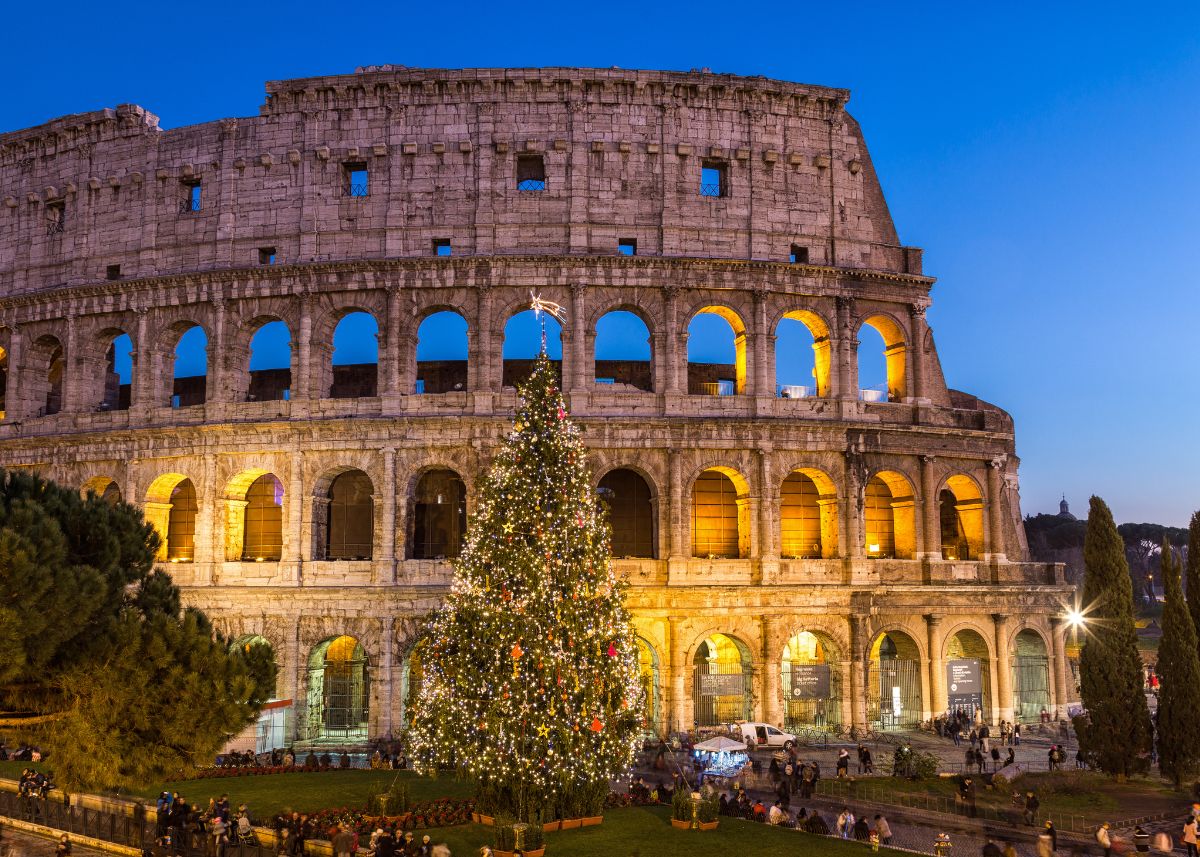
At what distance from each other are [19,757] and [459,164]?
2091cm

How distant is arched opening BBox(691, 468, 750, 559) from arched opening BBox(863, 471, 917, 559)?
432 cm

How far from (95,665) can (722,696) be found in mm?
19236

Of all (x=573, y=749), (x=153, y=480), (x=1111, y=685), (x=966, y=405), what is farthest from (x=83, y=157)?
(x=1111, y=685)

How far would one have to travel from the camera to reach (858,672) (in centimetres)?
A: 3011

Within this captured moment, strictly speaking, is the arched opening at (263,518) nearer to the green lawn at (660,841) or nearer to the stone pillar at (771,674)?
the stone pillar at (771,674)

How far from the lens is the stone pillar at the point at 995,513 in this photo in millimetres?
32562

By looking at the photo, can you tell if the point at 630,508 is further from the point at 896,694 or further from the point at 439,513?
Result: the point at 896,694

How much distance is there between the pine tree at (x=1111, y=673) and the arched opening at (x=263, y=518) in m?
24.4

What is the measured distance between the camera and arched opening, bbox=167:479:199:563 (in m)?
33.5

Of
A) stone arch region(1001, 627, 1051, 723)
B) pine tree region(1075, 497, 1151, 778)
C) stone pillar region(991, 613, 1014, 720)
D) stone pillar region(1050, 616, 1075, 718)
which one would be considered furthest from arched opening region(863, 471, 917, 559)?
pine tree region(1075, 497, 1151, 778)

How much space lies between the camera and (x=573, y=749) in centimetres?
1830

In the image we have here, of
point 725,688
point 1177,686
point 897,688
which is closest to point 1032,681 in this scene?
point 897,688

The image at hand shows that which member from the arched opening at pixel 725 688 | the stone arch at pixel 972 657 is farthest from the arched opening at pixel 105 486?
the stone arch at pixel 972 657

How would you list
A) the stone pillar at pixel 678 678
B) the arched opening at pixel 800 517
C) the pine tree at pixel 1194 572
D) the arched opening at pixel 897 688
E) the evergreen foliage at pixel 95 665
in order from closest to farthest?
the evergreen foliage at pixel 95 665
the pine tree at pixel 1194 572
the stone pillar at pixel 678 678
the arched opening at pixel 897 688
the arched opening at pixel 800 517
